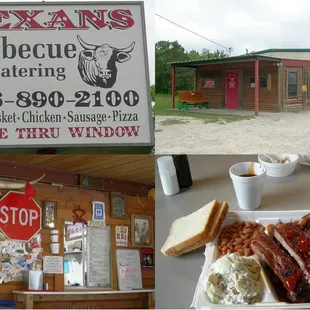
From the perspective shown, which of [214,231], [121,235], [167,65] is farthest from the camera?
[121,235]

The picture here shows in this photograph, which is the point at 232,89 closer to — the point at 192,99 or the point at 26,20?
the point at 192,99

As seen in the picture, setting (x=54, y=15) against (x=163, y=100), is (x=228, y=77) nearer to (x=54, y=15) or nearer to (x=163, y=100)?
(x=163, y=100)

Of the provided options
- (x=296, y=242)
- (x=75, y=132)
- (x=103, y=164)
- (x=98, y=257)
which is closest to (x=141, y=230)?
(x=98, y=257)

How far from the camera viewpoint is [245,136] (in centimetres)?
211

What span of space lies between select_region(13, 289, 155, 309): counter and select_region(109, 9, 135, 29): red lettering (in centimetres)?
95

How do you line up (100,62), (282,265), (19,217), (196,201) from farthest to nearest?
(19,217)
(100,62)
(196,201)
(282,265)

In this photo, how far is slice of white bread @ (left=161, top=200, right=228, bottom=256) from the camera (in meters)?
1.43

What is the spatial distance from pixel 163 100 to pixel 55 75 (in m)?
0.38

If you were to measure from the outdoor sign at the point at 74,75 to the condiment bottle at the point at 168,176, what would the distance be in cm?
9

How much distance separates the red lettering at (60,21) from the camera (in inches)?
71.5

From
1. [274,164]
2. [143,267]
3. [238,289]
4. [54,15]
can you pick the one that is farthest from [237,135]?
[238,289]

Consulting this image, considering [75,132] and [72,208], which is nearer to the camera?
[75,132]

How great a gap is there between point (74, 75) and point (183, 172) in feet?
1.57

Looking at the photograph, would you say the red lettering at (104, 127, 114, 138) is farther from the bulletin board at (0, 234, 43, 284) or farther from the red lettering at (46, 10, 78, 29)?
the bulletin board at (0, 234, 43, 284)
